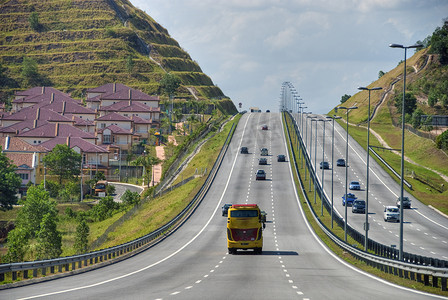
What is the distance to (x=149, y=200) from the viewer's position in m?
96.2

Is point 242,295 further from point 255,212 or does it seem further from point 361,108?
point 361,108

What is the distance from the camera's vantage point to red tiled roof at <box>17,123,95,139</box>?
516ft

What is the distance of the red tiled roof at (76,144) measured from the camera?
5684 inches

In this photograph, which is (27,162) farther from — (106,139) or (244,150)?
(244,150)

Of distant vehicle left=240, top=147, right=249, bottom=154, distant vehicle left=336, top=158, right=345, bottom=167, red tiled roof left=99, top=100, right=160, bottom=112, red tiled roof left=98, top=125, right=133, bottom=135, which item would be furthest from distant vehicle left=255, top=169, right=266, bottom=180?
red tiled roof left=99, top=100, right=160, bottom=112

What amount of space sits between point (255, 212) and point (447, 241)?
24.1m

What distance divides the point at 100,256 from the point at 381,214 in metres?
49.0

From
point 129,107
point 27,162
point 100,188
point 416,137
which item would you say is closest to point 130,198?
point 100,188

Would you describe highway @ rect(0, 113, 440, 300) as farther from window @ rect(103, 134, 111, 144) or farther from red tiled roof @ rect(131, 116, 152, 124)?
red tiled roof @ rect(131, 116, 152, 124)

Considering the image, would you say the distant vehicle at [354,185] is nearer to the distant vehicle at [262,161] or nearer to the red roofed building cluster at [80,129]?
the distant vehicle at [262,161]

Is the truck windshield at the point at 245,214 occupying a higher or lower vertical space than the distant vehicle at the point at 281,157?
lower

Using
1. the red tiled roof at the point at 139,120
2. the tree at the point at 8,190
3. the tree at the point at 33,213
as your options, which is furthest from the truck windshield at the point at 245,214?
the red tiled roof at the point at 139,120

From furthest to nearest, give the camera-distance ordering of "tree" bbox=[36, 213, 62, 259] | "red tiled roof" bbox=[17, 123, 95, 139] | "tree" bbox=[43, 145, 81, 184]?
"red tiled roof" bbox=[17, 123, 95, 139], "tree" bbox=[43, 145, 81, 184], "tree" bbox=[36, 213, 62, 259]

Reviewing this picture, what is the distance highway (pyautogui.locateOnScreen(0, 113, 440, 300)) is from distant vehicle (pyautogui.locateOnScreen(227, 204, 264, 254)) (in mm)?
818
